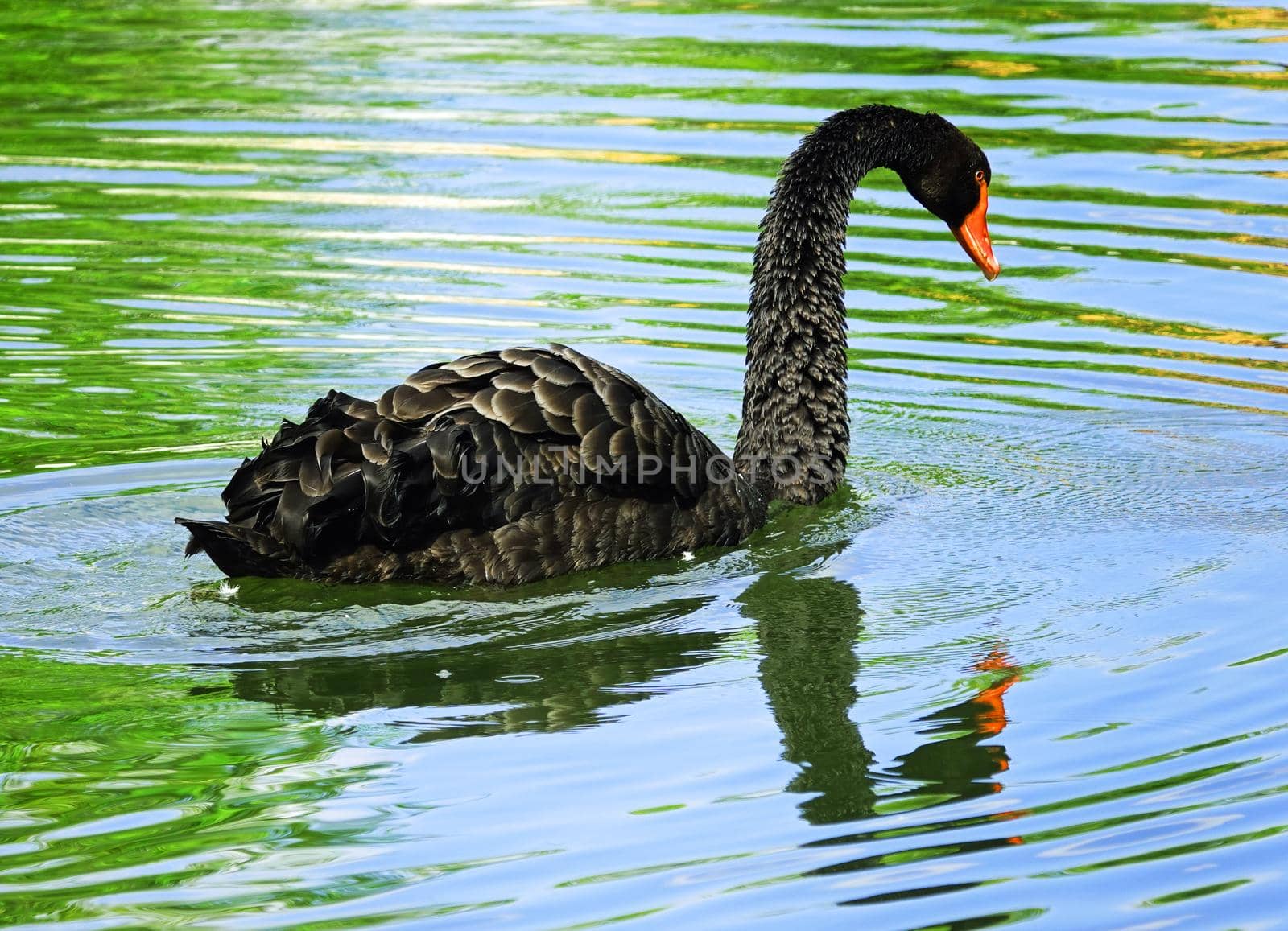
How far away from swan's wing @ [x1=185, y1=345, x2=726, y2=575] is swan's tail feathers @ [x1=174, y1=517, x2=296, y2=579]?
0.4 inches

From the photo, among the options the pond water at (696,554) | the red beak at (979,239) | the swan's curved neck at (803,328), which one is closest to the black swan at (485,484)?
the pond water at (696,554)

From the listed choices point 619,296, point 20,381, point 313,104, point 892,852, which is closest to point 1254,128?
point 619,296

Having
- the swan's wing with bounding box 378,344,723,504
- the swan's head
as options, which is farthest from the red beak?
the swan's wing with bounding box 378,344,723,504

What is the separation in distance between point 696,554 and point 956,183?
241 centimetres

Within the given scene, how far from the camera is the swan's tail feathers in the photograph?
6.47 meters

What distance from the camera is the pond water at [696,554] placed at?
4.75m

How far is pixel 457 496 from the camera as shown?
21.9 ft

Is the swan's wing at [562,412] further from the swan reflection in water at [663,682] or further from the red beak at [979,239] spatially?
the red beak at [979,239]

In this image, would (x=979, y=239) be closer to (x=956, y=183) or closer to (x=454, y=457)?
(x=956, y=183)

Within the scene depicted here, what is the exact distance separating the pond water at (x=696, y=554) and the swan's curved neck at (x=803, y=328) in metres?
0.25

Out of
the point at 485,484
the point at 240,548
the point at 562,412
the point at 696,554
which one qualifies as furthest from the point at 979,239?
the point at 240,548

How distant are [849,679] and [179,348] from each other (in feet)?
16.8

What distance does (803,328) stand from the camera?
26.4ft

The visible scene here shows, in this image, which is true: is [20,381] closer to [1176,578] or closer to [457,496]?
[457,496]
